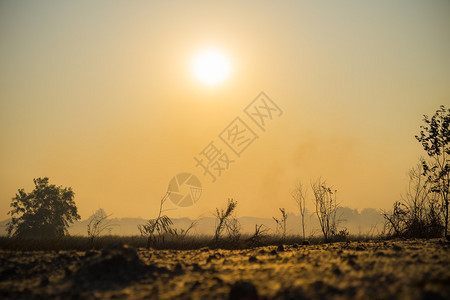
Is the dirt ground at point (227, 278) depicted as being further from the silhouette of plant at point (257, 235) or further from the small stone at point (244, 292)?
the silhouette of plant at point (257, 235)

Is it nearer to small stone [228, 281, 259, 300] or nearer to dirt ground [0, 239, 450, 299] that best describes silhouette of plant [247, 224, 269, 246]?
dirt ground [0, 239, 450, 299]

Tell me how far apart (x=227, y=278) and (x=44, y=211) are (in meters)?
33.8

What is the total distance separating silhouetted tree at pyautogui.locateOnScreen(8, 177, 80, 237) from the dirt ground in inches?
1170

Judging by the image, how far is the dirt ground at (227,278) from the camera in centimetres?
210

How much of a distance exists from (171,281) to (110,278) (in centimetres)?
65

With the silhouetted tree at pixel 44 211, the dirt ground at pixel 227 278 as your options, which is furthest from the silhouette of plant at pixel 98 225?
the silhouetted tree at pixel 44 211

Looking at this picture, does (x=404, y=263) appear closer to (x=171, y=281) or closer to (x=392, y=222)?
(x=171, y=281)

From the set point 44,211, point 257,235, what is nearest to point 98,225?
point 257,235

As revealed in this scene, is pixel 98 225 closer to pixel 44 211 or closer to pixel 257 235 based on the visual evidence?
pixel 257 235

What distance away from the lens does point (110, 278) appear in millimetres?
2879

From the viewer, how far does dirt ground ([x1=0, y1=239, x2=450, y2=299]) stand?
210 centimetres

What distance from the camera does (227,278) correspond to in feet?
9.18

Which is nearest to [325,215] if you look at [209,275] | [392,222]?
[392,222]

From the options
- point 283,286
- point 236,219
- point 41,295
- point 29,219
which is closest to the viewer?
point 283,286
